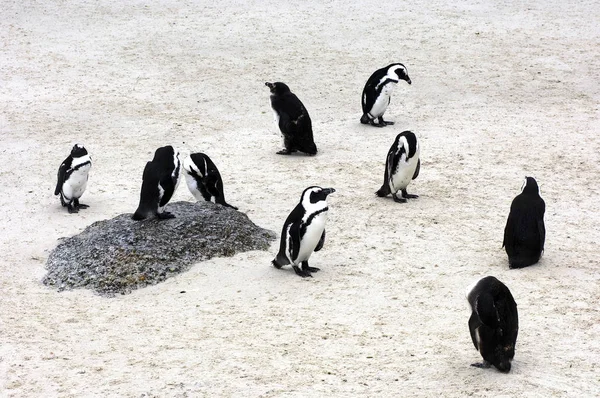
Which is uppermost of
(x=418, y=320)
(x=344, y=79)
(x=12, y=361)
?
(x=344, y=79)

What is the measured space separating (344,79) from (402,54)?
4.47ft

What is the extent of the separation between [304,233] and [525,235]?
1.74m

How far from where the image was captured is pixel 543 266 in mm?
7406

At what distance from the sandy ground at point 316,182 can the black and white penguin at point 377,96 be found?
0.56 feet

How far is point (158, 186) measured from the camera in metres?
7.92

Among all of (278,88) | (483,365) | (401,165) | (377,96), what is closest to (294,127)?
(278,88)

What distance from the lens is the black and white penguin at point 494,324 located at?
5.30m

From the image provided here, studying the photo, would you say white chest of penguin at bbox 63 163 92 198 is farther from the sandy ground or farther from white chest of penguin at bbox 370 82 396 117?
white chest of penguin at bbox 370 82 396 117

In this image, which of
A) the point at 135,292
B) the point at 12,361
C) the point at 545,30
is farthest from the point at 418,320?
the point at 545,30

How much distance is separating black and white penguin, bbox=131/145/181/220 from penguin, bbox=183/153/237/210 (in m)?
0.65

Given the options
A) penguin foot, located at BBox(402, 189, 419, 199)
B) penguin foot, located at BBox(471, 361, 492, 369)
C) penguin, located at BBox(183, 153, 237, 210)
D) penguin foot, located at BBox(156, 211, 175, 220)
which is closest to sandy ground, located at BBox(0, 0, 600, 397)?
penguin foot, located at BBox(471, 361, 492, 369)

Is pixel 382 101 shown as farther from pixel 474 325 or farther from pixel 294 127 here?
pixel 474 325

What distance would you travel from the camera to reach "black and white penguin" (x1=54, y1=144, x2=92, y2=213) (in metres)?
8.94

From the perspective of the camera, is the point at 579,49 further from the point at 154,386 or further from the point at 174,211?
the point at 154,386
